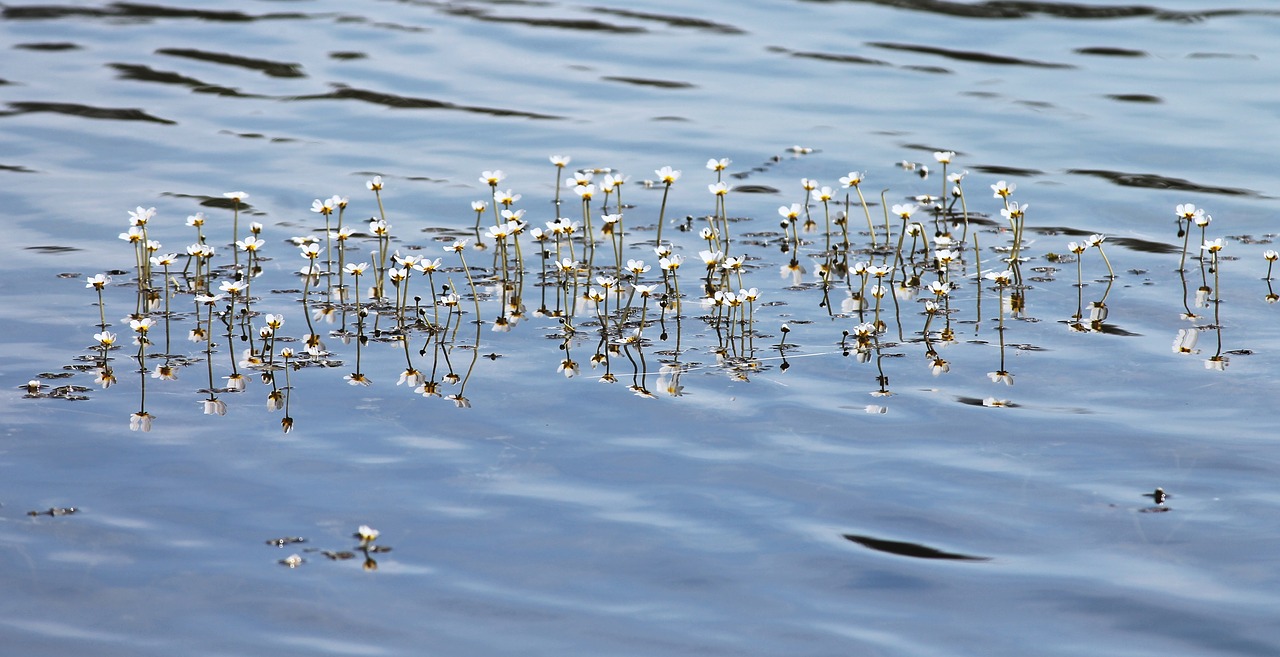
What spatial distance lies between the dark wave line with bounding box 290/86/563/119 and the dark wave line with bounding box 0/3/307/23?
3.75 meters

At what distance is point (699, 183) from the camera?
10.8 metres

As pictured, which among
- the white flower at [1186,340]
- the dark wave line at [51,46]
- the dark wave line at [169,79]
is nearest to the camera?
the white flower at [1186,340]

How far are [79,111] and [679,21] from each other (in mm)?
7219

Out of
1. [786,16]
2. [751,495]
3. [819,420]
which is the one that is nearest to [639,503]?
[751,495]

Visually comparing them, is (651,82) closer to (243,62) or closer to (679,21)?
(679,21)

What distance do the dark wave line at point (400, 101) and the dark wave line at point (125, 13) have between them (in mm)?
3747

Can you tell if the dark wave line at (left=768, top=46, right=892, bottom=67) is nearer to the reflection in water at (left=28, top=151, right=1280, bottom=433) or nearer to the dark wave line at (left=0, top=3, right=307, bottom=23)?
the reflection in water at (left=28, top=151, right=1280, bottom=433)

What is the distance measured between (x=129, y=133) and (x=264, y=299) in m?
4.75

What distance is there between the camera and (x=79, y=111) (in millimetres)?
12742

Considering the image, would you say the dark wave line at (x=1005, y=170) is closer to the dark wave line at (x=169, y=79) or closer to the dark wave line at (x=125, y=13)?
the dark wave line at (x=169, y=79)

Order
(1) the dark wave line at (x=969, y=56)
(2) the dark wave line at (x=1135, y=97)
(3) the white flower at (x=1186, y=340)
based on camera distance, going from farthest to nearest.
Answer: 1. (1) the dark wave line at (x=969, y=56)
2. (2) the dark wave line at (x=1135, y=97)
3. (3) the white flower at (x=1186, y=340)

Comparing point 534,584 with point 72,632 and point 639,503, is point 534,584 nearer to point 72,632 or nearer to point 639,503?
point 639,503

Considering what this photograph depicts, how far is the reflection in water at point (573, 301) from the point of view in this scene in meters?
7.21

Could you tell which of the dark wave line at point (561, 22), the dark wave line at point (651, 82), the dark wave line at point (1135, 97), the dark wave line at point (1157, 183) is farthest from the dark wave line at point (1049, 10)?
the dark wave line at point (1157, 183)
